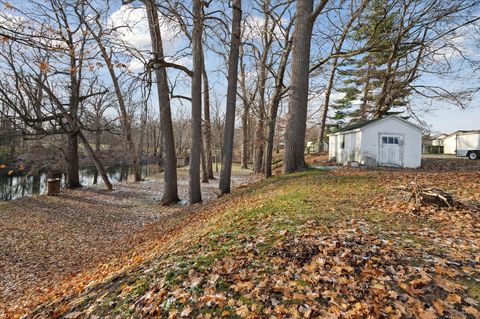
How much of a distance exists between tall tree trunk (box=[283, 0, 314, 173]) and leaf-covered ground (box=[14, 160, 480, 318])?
550 centimetres

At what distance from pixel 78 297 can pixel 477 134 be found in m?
29.6

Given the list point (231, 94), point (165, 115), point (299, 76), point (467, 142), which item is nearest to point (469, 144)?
point (467, 142)

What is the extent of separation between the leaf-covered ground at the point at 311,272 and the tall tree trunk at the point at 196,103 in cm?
576

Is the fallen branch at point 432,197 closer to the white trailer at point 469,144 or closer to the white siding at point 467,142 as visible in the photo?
the white trailer at point 469,144

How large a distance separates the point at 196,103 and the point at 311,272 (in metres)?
8.36

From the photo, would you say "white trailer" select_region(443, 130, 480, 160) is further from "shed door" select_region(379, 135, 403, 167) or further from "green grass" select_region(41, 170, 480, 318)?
"green grass" select_region(41, 170, 480, 318)

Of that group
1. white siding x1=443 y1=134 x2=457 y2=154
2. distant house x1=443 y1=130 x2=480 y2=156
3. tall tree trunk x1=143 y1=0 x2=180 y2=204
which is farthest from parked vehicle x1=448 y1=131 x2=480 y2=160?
tall tree trunk x1=143 y1=0 x2=180 y2=204

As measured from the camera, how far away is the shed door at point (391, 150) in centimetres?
1424

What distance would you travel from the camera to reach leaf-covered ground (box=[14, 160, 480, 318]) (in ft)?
8.13

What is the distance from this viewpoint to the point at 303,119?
10.2 meters

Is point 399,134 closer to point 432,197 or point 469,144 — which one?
point 432,197

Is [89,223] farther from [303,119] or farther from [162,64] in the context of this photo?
[303,119]

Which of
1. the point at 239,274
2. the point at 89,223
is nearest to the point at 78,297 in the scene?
the point at 239,274

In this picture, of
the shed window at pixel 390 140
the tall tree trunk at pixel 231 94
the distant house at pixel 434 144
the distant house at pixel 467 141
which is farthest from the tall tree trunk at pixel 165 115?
the distant house at pixel 434 144
